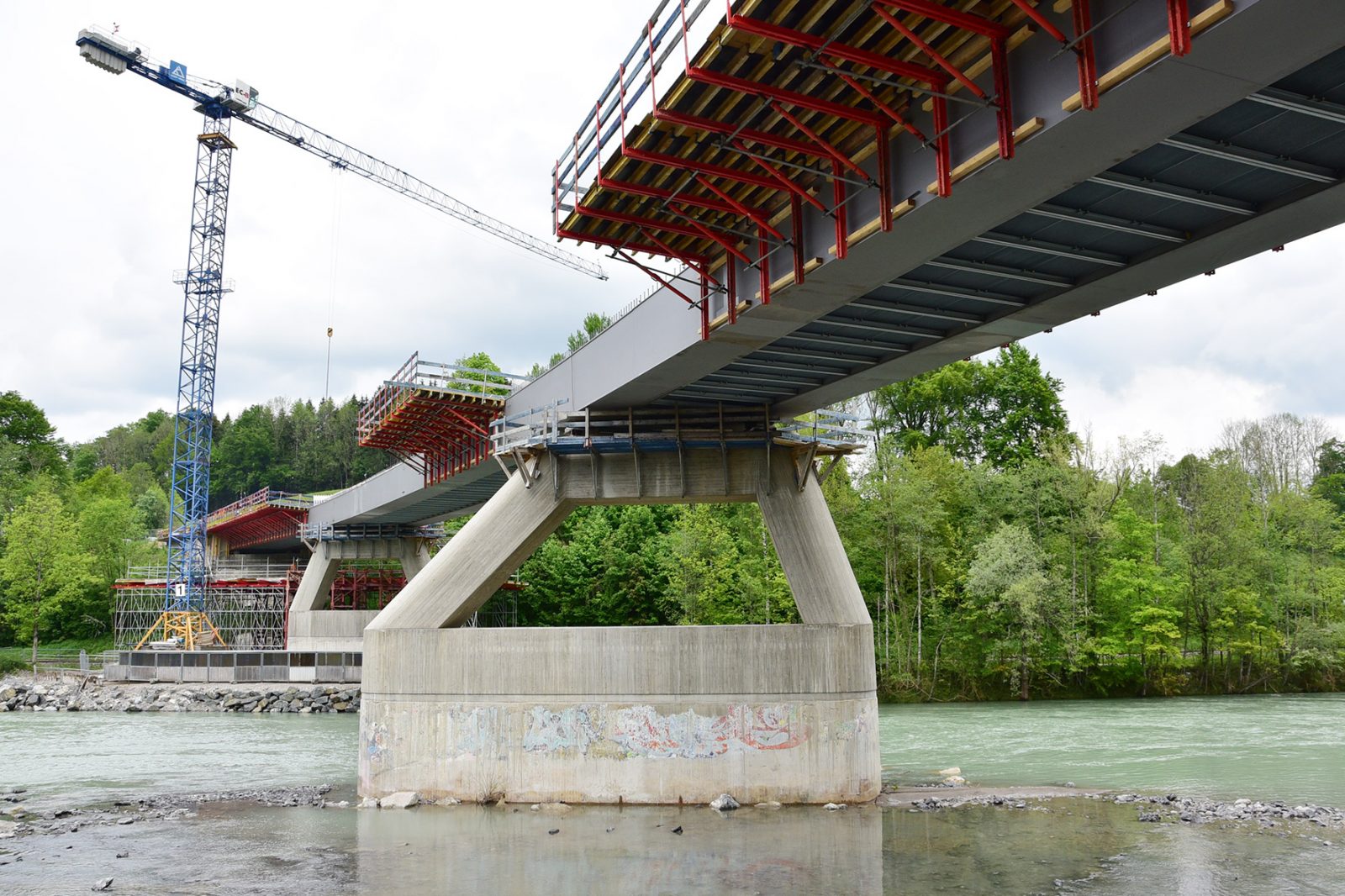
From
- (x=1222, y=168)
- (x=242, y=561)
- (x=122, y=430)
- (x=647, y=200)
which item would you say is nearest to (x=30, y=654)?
(x=242, y=561)

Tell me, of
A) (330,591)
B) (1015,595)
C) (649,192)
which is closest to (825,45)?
(649,192)

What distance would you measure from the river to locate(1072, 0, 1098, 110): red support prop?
9820mm

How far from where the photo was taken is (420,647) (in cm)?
2086

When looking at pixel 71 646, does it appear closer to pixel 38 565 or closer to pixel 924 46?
pixel 38 565

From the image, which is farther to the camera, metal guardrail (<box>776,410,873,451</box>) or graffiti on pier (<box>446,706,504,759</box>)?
metal guardrail (<box>776,410,873,451</box>)

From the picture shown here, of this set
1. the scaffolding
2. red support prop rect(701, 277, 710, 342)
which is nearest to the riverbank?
the scaffolding

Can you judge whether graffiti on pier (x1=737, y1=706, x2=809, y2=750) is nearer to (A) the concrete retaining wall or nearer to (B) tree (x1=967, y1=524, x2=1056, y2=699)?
(A) the concrete retaining wall

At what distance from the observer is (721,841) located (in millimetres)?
16453

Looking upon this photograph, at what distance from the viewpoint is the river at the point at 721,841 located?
13906 mm

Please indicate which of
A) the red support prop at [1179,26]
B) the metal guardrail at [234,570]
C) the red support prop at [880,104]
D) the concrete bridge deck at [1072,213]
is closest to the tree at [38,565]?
the metal guardrail at [234,570]

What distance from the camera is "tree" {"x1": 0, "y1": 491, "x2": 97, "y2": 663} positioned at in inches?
2502

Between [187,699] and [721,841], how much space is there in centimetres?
3630

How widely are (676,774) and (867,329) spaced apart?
30.0 ft

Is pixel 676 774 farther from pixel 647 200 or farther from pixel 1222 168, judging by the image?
pixel 1222 168
